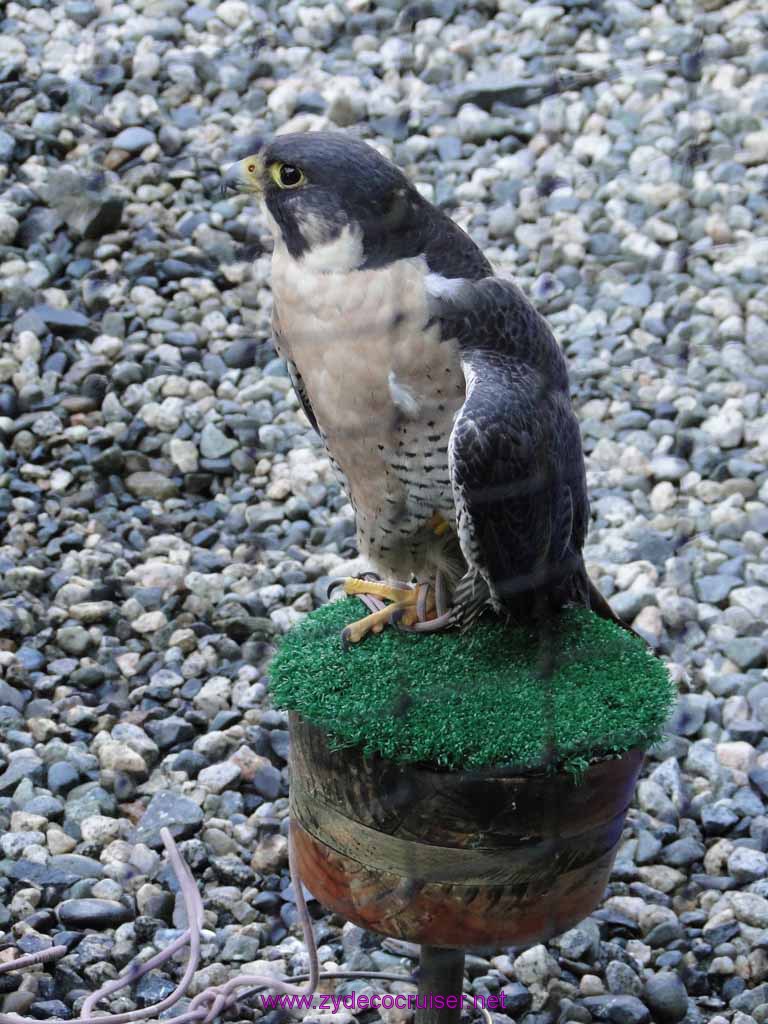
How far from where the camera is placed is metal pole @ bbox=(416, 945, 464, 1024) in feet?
6.82

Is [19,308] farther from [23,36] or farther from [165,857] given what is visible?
[165,857]

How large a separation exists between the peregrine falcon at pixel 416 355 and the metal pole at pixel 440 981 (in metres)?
0.53

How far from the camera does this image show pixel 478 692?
6.72 feet

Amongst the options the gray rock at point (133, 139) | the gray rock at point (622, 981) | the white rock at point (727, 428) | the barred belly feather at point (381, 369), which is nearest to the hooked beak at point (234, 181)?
the barred belly feather at point (381, 369)

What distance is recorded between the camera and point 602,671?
2.13 meters

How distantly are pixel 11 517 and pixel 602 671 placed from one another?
1.83m

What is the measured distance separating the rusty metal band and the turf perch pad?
131mm

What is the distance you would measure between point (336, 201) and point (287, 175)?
0.33ft

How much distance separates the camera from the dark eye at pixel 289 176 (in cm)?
202

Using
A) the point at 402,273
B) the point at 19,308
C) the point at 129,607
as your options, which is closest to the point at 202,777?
the point at 129,607

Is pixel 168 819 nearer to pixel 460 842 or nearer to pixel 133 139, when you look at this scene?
pixel 460 842

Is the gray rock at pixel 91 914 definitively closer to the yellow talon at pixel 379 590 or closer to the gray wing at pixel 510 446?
the yellow talon at pixel 379 590

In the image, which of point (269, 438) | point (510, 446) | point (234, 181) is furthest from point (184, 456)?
point (510, 446)

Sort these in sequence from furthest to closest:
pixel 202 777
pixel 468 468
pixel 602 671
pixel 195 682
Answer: pixel 195 682 → pixel 202 777 → pixel 602 671 → pixel 468 468
